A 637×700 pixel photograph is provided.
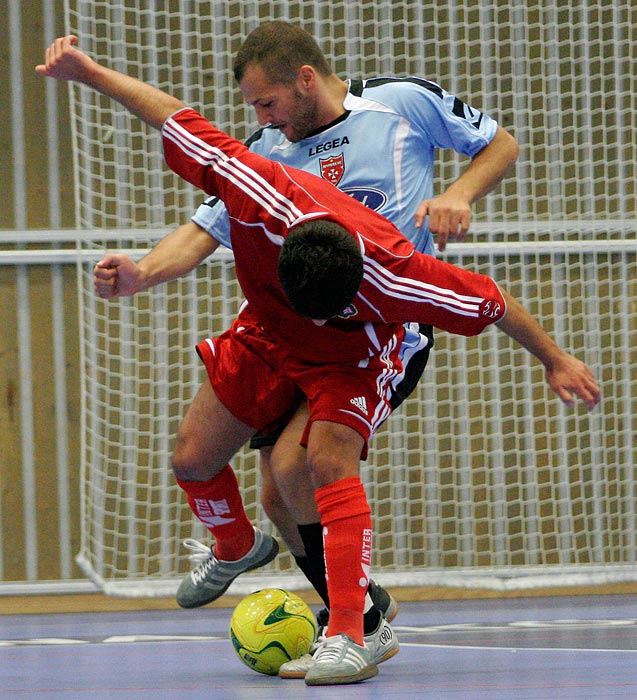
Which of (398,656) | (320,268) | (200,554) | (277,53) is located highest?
(277,53)

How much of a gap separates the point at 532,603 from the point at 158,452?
5.21ft

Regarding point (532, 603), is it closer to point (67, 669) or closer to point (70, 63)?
point (67, 669)

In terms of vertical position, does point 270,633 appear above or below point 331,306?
below

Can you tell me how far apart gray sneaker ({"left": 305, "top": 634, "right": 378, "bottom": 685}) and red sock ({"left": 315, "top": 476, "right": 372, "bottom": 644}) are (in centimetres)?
3

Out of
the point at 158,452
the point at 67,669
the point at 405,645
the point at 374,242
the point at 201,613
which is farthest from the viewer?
the point at 158,452

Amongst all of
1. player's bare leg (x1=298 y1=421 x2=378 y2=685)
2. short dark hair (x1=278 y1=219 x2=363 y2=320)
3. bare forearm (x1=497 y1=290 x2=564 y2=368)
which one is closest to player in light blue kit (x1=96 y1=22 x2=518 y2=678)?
player's bare leg (x1=298 y1=421 x2=378 y2=685)

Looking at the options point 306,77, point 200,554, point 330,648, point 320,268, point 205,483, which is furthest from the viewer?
point 200,554

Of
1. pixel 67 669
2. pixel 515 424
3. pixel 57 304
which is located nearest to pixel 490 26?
pixel 515 424

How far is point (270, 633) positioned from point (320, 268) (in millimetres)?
889

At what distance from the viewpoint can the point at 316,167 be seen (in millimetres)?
2701

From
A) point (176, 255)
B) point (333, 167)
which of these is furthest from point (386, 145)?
point (176, 255)

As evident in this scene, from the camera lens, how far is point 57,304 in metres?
4.63

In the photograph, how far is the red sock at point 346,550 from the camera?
88.0 inches

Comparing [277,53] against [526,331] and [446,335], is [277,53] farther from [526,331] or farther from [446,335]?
[446,335]
